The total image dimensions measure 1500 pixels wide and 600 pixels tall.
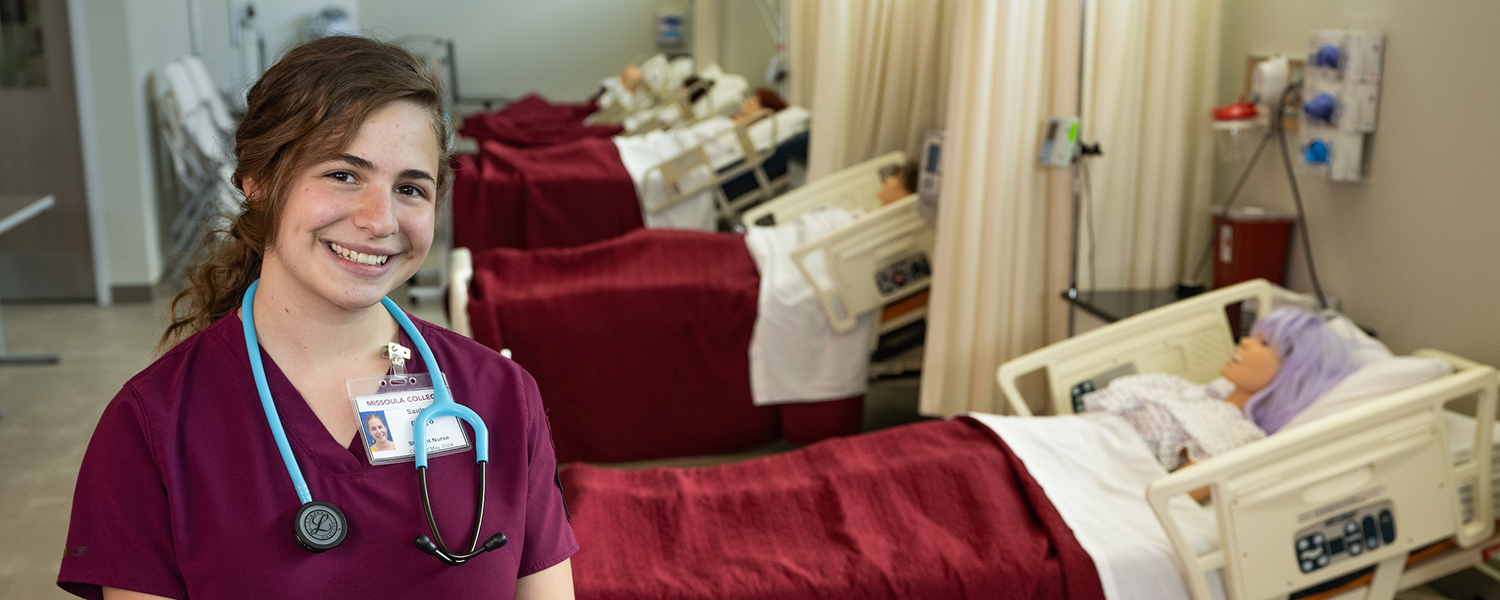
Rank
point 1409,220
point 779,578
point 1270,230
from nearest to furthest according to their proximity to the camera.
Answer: point 779,578
point 1409,220
point 1270,230

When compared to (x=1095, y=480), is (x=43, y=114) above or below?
above

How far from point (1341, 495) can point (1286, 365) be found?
0.49m

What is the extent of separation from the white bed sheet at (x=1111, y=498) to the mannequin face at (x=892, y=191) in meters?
1.69

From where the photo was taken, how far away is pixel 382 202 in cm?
112

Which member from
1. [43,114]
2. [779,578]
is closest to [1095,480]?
[779,578]

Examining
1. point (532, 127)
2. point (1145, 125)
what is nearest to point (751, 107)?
point (532, 127)

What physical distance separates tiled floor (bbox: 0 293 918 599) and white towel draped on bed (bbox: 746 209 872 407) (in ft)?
0.84

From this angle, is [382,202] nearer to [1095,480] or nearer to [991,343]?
[1095,480]

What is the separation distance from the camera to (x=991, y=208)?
9.72 feet

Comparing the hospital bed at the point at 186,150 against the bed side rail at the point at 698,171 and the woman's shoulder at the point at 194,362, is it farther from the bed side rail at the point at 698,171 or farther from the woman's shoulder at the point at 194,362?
the woman's shoulder at the point at 194,362

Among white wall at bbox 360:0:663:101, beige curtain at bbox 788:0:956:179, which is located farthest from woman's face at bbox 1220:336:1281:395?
white wall at bbox 360:0:663:101

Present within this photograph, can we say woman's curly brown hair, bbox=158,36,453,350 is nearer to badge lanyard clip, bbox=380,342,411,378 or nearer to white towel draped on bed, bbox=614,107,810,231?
badge lanyard clip, bbox=380,342,411,378

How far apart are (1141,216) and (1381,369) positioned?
3.14 feet

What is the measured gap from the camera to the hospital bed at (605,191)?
192 inches
